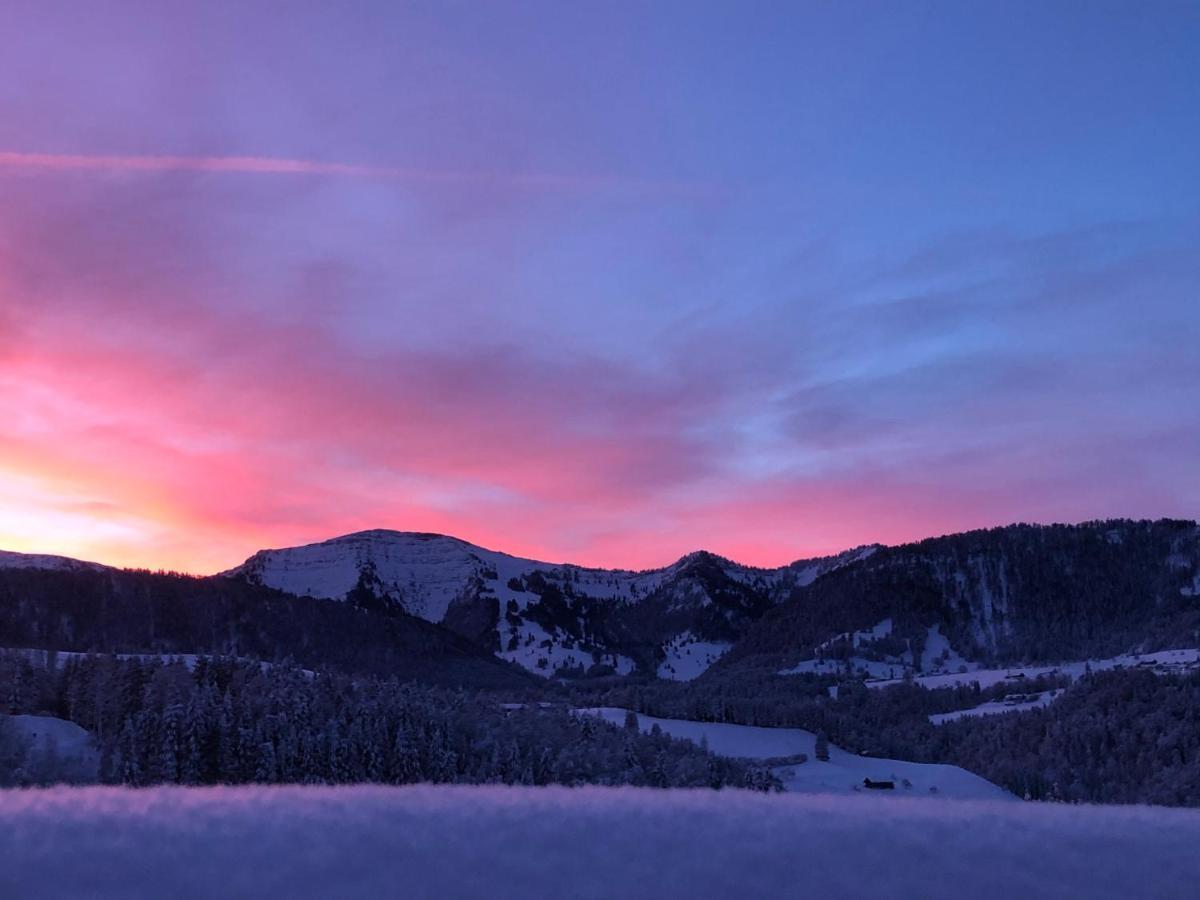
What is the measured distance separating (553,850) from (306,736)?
796 inches

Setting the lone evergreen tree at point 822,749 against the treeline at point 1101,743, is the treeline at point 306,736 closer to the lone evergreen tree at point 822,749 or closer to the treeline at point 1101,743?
the treeline at point 1101,743

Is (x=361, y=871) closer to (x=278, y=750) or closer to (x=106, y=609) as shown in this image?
(x=278, y=750)

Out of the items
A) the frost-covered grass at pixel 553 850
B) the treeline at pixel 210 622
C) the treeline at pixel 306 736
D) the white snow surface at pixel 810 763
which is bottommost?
the white snow surface at pixel 810 763

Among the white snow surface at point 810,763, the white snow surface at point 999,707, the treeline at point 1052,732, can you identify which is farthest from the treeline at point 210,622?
the white snow surface at point 999,707

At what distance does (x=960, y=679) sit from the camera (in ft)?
458

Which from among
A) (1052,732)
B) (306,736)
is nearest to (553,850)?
(306,736)

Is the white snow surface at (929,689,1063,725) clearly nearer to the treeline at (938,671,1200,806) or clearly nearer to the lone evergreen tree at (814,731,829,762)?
the treeline at (938,671,1200,806)

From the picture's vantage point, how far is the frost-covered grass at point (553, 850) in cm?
512

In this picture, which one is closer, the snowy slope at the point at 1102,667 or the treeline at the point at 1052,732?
the treeline at the point at 1052,732

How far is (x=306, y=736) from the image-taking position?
24.0m

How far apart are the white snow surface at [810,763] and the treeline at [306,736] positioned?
15.3 m

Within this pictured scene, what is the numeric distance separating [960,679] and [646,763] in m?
127

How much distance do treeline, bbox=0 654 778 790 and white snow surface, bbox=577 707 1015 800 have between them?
15343 millimetres

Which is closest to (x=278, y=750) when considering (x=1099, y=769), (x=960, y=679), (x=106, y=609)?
(x=1099, y=769)
